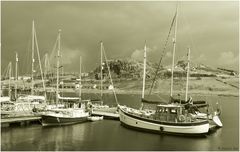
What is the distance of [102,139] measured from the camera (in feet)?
157

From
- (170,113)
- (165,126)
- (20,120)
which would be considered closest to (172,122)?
(165,126)

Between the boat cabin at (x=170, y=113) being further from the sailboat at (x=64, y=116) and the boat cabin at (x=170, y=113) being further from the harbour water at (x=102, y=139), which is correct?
the sailboat at (x=64, y=116)

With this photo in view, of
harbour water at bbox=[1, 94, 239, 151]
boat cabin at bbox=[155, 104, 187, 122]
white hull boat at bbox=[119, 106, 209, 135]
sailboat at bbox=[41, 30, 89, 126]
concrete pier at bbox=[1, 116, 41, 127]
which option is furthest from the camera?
sailboat at bbox=[41, 30, 89, 126]

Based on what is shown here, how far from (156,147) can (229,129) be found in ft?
65.5

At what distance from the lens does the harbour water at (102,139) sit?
43.3m

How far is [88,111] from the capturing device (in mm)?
66750

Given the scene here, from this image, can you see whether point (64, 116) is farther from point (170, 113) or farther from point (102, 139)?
point (170, 113)

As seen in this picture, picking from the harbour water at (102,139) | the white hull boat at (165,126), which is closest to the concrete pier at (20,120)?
the harbour water at (102,139)

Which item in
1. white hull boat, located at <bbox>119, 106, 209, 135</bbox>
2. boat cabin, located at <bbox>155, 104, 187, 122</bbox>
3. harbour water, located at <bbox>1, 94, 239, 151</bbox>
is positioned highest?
boat cabin, located at <bbox>155, 104, 187, 122</bbox>

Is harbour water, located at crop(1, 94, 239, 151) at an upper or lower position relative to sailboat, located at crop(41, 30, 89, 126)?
lower

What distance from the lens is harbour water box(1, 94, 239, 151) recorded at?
1704 inches

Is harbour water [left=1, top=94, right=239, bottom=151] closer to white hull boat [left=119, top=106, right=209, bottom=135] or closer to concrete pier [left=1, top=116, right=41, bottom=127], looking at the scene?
white hull boat [left=119, top=106, right=209, bottom=135]

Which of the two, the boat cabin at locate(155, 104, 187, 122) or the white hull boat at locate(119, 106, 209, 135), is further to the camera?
the boat cabin at locate(155, 104, 187, 122)

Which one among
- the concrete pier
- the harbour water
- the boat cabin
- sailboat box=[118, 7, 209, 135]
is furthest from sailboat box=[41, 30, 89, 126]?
the boat cabin
